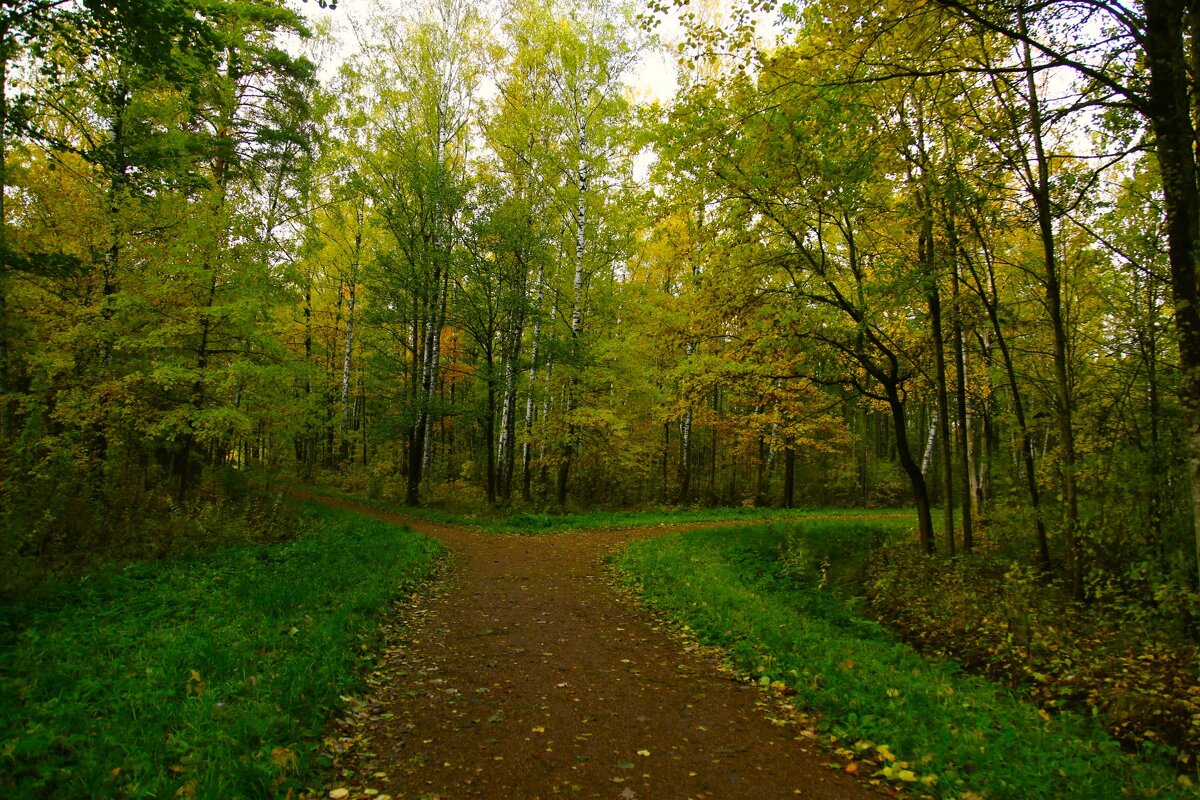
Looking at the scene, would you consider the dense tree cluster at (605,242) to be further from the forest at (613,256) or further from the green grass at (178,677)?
the green grass at (178,677)

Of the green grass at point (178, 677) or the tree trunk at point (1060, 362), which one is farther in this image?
the tree trunk at point (1060, 362)

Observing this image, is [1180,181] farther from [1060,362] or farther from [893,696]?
[893,696]

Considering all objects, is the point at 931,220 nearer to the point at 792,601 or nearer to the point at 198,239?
the point at 792,601

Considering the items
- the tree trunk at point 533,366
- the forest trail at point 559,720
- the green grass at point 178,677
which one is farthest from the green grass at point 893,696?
the tree trunk at point 533,366

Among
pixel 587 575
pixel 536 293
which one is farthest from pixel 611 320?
pixel 587 575

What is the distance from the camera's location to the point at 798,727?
4.72 metres

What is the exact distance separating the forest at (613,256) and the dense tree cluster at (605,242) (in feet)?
0.29

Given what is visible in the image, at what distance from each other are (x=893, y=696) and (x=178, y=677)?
591 cm

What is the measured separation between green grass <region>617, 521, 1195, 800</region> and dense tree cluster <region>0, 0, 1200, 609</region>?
3.01 meters

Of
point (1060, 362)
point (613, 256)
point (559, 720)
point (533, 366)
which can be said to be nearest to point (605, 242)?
point (613, 256)

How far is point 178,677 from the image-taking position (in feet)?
14.9

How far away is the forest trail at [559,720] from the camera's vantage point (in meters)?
3.81

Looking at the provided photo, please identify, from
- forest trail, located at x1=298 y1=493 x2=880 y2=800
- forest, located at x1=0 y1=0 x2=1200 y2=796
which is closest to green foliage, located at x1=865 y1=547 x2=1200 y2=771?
forest, located at x1=0 y1=0 x2=1200 y2=796

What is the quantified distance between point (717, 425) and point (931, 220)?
14.6 m
